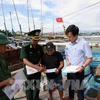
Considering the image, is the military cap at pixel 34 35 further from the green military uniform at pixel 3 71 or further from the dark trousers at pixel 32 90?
the green military uniform at pixel 3 71

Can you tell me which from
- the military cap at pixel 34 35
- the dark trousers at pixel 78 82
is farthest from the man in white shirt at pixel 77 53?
the military cap at pixel 34 35

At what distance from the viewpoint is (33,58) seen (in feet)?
8.65

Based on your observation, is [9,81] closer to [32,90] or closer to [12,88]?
[12,88]

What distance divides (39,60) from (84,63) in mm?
824

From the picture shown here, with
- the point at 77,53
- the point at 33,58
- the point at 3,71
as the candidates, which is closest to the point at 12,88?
the point at 3,71

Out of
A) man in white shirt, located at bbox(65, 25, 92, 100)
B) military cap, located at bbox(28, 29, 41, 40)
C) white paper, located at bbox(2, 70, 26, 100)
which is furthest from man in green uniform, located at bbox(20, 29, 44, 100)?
white paper, located at bbox(2, 70, 26, 100)

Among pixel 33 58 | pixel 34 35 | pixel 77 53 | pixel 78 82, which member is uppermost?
pixel 34 35

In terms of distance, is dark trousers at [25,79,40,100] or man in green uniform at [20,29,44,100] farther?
dark trousers at [25,79,40,100]

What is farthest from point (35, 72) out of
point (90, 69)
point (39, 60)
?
point (90, 69)

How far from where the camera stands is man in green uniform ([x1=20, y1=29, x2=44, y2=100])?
2535mm

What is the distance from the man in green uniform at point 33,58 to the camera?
99.8 inches

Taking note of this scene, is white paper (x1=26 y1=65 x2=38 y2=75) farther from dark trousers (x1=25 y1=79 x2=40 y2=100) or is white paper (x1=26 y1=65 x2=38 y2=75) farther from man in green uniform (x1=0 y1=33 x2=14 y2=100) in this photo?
man in green uniform (x1=0 y1=33 x2=14 y2=100)

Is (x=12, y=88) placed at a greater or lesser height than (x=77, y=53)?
lesser

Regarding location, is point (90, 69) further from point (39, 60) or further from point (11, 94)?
point (11, 94)
